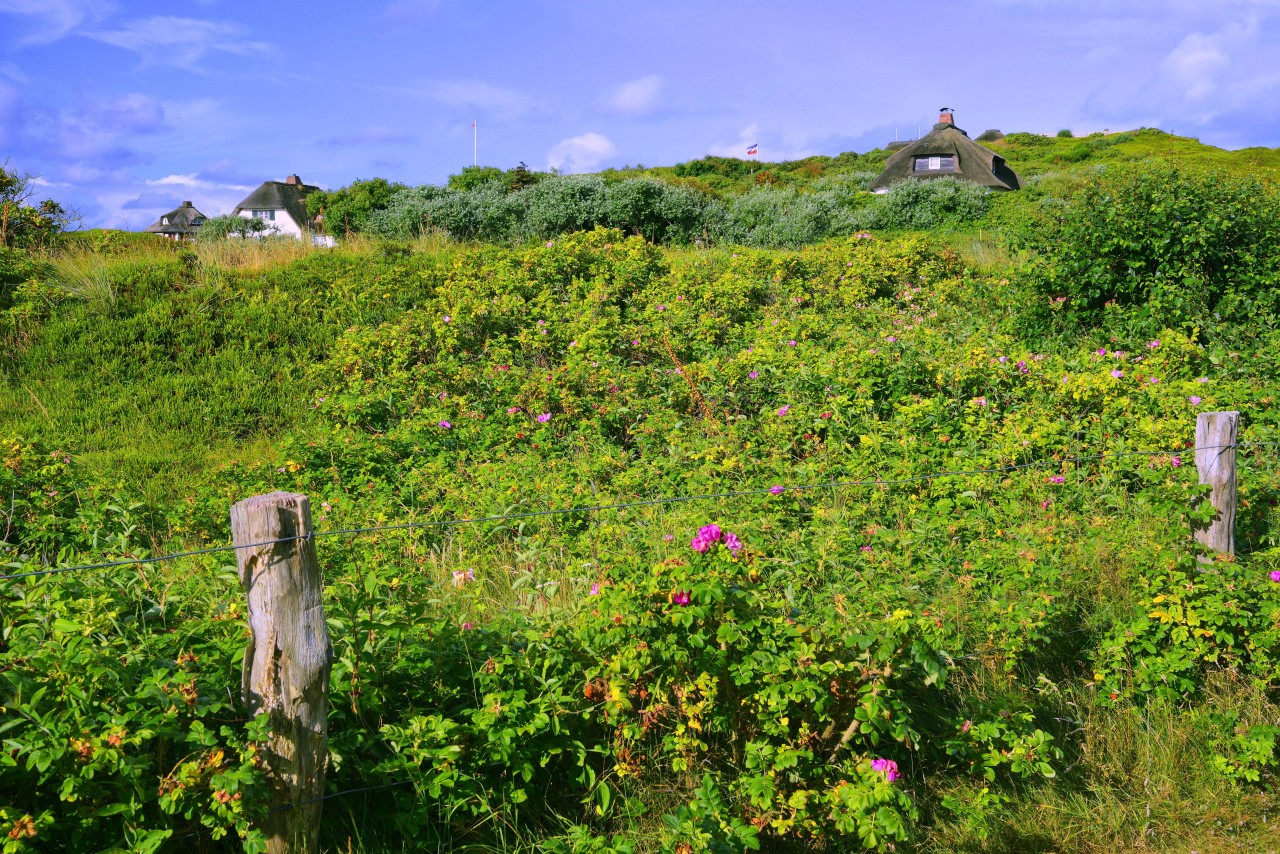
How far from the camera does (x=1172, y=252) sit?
7949 millimetres

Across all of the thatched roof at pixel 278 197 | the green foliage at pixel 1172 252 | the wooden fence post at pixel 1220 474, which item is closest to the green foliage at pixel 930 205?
the green foliage at pixel 1172 252

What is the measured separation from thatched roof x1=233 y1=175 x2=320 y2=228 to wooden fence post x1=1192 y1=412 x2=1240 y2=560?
5762cm

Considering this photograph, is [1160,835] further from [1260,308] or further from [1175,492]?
[1260,308]

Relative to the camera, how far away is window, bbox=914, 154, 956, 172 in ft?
120

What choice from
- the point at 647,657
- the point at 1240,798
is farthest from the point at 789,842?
the point at 1240,798

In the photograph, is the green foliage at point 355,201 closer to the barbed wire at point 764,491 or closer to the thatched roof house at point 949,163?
the barbed wire at point 764,491

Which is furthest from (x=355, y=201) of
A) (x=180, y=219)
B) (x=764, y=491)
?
(x=180, y=219)

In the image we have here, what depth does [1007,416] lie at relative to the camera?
544 centimetres

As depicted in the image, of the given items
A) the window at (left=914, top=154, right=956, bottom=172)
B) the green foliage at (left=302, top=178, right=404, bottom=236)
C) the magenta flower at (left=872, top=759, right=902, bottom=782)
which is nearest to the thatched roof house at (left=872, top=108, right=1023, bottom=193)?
the window at (left=914, top=154, right=956, bottom=172)

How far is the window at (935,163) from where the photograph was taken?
120ft

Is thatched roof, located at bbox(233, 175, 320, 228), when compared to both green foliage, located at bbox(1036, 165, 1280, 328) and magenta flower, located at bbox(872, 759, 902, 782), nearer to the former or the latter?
green foliage, located at bbox(1036, 165, 1280, 328)

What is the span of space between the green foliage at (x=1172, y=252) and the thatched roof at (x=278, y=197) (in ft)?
177

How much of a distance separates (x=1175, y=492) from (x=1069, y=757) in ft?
4.34

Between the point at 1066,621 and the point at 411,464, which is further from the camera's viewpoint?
the point at 411,464
